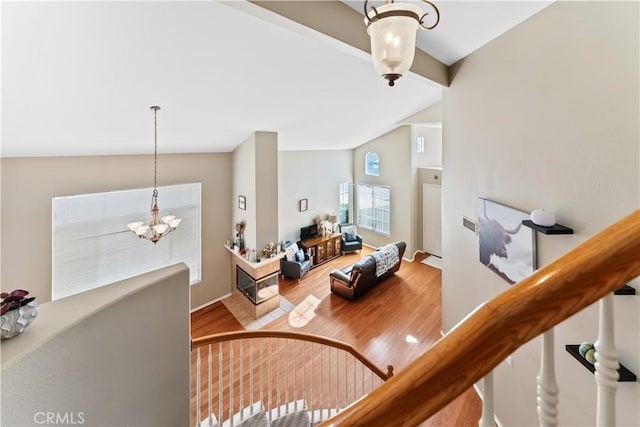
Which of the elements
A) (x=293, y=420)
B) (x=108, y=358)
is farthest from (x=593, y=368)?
(x=108, y=358)

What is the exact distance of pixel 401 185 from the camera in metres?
8.60

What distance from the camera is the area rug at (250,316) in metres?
5.63

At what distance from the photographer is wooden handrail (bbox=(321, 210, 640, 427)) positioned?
479 millimetres

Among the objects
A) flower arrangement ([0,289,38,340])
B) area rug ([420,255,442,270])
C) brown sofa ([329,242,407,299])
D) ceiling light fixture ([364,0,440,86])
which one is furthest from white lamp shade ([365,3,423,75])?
area rug ([420,255,442,270])

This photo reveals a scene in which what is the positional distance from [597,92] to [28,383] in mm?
3281

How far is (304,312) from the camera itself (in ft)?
19.4

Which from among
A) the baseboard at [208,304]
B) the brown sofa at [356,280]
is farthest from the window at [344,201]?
the baseboard at [208,304]

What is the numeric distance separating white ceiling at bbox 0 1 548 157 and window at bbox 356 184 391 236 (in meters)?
4.33

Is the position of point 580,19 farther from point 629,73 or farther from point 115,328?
point 115,328

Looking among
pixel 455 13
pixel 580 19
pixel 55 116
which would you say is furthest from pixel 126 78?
pixel 580 19

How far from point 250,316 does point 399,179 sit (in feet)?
18.1

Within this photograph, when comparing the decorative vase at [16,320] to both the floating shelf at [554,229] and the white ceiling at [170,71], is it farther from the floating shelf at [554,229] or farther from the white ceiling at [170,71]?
the floating shelf at [554,229]

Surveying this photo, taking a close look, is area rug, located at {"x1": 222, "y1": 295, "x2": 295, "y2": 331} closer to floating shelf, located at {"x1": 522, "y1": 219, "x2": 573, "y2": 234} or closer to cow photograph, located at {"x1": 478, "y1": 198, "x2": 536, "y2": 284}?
cow photograph, located at {"x1": 478, "y1": 198, "x2": 536, "y2": 284}

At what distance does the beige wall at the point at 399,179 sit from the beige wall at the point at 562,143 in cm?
475
